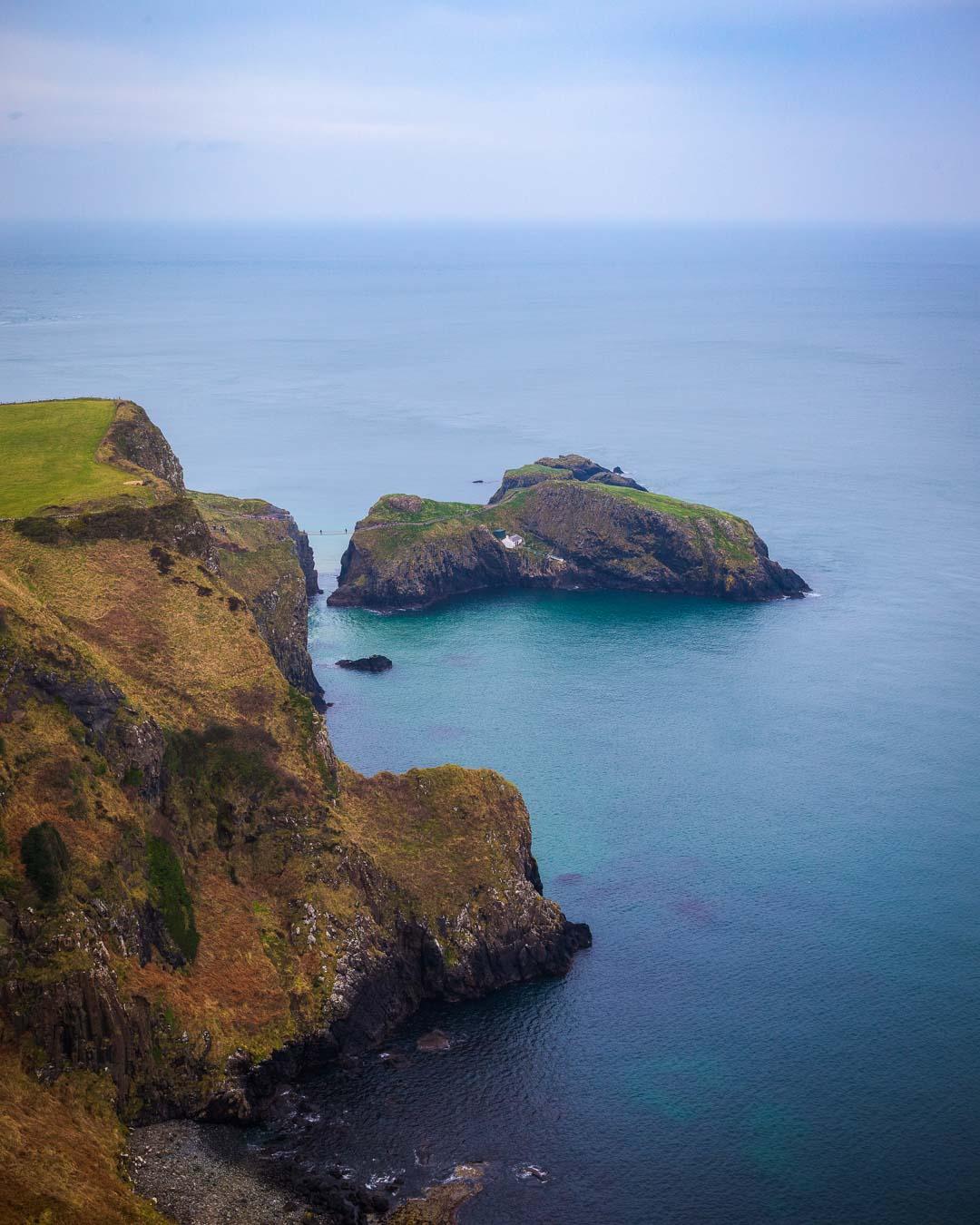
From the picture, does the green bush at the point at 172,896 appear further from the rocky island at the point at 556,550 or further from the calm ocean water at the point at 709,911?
the rocky island at the point at 556,550

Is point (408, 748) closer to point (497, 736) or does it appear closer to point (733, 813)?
point (497, 736)

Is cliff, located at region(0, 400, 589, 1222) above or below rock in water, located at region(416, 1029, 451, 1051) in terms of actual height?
above

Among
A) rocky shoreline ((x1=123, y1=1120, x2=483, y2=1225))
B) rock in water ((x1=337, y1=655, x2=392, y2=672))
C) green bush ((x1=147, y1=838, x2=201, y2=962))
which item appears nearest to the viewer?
rocky shoreline ((x1=123, y1=1120, x2=483, y2=1225))

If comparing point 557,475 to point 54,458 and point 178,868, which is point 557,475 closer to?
point 54,458

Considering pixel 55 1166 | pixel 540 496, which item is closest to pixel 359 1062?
pixel 55 1166

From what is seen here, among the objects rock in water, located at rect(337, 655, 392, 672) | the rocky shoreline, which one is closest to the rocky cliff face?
rock in water, located at rect(337, 655, 392, 672)

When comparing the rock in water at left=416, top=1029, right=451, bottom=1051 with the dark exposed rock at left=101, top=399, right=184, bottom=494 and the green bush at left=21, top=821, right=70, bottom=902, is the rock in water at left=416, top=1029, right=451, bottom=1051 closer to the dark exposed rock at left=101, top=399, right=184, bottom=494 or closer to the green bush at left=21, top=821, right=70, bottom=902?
the green bush at left=21, top=821, right=70, bottom=902

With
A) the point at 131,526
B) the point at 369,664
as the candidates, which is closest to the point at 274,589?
the point at 369,664
